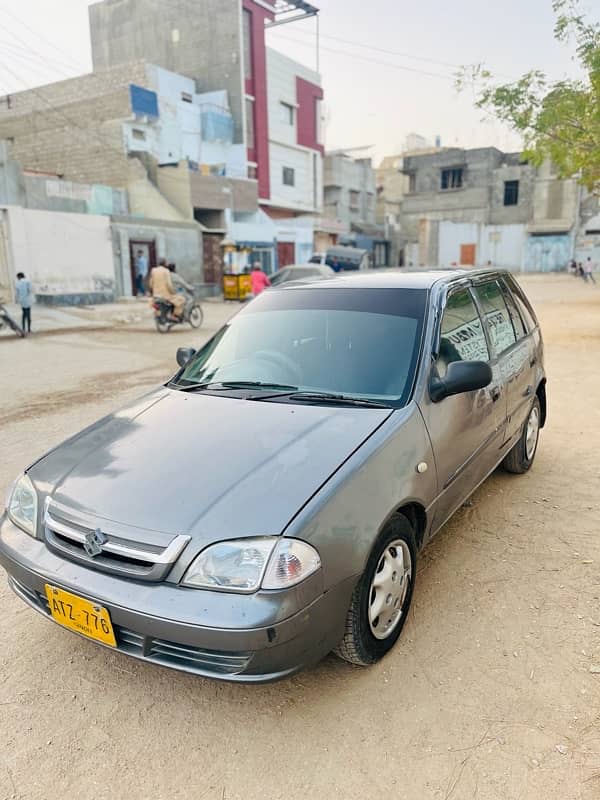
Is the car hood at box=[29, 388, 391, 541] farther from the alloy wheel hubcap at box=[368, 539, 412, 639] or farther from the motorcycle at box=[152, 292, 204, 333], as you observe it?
the motorcycle at box=[152, 292, 204, 333]

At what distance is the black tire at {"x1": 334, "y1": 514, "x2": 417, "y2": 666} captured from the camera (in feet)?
7.17

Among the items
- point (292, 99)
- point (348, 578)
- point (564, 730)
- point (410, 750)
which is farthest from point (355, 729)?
point (292, 99)

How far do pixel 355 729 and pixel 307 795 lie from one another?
0.32 meters

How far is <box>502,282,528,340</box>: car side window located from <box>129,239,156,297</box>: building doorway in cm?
2069

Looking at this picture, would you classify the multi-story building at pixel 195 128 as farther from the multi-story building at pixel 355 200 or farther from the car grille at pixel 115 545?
the car grille at pixel 115 545

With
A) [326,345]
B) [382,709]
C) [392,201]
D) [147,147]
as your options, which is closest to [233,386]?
[326,345]

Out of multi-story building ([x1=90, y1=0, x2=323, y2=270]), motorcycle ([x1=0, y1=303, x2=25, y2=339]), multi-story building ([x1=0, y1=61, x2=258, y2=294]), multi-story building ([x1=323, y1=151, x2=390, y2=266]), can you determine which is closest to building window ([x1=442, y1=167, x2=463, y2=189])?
multi-story building ([x1=323, y1=151, x2=390, y2=266])

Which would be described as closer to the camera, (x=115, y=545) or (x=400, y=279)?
(x=115, y=545)

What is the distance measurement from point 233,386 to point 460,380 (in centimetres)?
118

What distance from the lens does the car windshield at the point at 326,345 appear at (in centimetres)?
288

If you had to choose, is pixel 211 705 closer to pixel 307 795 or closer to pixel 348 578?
pixel 307 795

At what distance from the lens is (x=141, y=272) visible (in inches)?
914

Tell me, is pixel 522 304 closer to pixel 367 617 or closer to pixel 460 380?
pixel 460 380

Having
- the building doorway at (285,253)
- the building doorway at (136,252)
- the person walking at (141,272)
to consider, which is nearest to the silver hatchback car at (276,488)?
the building doorway at (136,252)
